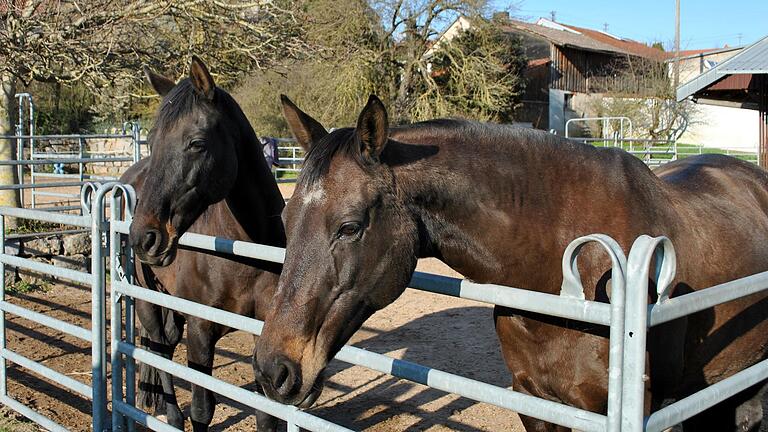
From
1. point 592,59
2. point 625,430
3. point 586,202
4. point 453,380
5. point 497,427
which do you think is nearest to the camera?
point 625,430

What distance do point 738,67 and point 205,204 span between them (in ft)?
30.3

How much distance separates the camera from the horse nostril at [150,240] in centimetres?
286

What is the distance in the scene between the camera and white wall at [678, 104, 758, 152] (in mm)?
34125

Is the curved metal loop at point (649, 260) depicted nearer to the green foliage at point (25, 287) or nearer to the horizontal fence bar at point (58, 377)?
the horizontal fence bar at point (58, 377)

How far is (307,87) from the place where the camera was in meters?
23.5

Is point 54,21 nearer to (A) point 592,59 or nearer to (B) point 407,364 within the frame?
(B) point 407,364

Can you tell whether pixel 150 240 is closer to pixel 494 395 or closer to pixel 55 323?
pixel 55 323

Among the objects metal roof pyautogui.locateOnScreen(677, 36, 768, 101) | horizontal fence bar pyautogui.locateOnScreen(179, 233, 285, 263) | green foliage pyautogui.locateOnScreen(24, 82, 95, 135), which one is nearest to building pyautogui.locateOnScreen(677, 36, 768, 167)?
metal roof pyautogui.locateOnScreen(677, 36, 768, 101)

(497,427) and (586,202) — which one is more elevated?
(586,202)

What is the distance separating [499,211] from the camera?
2031 mm

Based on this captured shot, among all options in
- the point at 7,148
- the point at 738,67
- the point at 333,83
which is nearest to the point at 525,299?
the point at 7,148

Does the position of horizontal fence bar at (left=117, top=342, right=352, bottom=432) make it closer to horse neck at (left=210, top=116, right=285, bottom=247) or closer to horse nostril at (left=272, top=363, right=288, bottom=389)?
horse nostril at (left=272, top=363, right=288, bottom=389)

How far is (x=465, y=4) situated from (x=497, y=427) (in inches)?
837

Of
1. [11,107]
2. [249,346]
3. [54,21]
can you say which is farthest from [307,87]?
[249,346]
